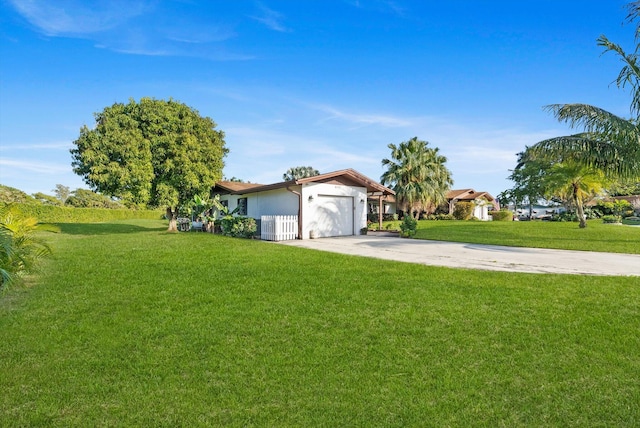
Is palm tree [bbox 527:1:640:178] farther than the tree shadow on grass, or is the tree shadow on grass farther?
the tree shadow on grass

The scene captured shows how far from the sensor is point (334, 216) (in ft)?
59.8

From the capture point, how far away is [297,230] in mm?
16547

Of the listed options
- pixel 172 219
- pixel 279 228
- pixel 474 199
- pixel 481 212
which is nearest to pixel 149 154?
pixel 172 219

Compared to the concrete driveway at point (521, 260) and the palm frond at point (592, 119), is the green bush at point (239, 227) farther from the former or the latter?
the palm frond at point (592, 119)

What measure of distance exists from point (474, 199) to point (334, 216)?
3120 centimetres

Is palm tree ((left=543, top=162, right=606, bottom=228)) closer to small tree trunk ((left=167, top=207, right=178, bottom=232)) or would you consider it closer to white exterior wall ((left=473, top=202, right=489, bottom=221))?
white exterior wall ((left=473, top=202, right=489, bottom=221))

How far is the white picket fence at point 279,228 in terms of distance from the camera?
15734mm

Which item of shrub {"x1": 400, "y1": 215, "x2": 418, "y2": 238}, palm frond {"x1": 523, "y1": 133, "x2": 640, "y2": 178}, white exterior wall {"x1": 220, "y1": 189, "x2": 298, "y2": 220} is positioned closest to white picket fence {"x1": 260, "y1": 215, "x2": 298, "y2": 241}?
white exterior wall {"x1": 220, "y1": 189, "x2": 298, "y2": 220}

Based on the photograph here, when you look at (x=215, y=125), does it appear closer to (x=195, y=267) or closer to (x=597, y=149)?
(x=195, y=267)

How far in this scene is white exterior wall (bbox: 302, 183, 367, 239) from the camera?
16891mm

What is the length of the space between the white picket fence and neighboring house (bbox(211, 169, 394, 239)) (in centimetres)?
33

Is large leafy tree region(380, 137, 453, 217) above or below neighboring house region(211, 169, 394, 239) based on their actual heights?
above

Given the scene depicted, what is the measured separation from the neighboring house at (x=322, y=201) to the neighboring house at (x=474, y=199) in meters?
25.5

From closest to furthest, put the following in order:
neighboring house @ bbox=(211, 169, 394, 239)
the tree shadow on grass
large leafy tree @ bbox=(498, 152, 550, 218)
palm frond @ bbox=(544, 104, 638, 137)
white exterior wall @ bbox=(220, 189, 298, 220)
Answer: palm frond @ bbox=(544, 104, 638, 137) → neighboring house @ bbox=(211, 169, 394, 239) → white exterior wall @ bbox=(220, 189, 298, 220) → the tree shadow on grass → large leafy tree @ bbox=(498, 152, 550, 218)
